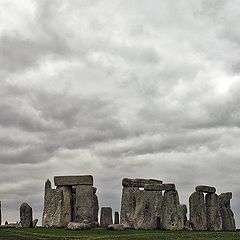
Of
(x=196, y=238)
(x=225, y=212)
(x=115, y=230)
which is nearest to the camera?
(x=196, y=238)

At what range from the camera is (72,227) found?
55656 mm

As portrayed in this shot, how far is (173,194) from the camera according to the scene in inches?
2379

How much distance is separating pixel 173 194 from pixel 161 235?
11.1 meters

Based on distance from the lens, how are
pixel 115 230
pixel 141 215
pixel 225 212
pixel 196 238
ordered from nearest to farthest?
1. pixel 196 238
2. pixel 115 230
3. pixel 141 215
4. pixel 225 212

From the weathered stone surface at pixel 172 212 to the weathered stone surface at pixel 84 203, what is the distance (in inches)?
269

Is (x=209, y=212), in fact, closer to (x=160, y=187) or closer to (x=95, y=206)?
(x=160, y=187)

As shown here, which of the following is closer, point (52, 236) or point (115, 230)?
point (52, 236)

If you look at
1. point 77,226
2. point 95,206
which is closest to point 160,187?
point 95,206

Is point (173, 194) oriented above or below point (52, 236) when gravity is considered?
above

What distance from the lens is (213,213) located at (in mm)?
62688

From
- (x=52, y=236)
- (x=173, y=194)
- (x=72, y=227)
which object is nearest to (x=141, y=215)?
(x=173, y=194)

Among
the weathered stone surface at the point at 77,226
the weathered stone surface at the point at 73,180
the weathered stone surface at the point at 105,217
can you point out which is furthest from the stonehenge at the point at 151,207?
the weathered stone surface at the point at 77,226

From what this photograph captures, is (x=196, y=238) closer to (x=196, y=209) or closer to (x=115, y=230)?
(x=115, y=230)

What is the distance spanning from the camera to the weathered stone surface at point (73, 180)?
61.5m
